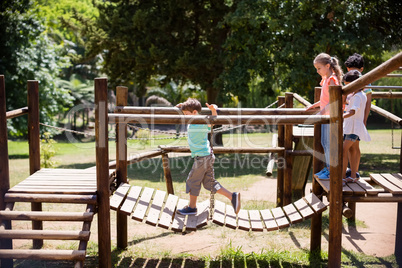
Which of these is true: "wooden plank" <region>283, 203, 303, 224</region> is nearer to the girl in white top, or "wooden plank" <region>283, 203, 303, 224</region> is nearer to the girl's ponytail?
the girl in white top

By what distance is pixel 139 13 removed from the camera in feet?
43.1

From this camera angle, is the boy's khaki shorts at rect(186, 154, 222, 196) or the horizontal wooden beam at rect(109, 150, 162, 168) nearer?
the boy's khaki shorts at rect(186, 154, 222, 196)

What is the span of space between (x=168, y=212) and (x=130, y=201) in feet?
1.41

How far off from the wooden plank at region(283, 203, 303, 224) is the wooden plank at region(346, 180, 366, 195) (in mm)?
612

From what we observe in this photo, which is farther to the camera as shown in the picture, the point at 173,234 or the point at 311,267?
the point at 173,234

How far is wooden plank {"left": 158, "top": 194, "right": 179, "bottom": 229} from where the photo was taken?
435cm

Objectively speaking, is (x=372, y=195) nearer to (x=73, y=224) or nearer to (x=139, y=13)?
(x=73, y=224)

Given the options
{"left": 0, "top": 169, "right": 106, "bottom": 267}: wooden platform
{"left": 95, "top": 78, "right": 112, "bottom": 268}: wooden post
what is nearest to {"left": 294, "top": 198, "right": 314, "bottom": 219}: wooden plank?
{"left": 95, "top": 78, "right": 112, "bottom": 268}: wooden post

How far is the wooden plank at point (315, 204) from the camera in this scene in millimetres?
4461

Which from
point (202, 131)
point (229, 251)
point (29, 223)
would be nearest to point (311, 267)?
point (229, 251)

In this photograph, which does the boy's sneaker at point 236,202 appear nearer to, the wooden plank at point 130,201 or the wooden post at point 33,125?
the wooden plank at point 130,201

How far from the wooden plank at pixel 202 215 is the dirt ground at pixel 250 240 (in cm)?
70

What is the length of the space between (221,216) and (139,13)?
32.6 ft

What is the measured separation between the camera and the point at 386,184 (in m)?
4.42
